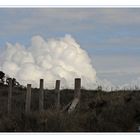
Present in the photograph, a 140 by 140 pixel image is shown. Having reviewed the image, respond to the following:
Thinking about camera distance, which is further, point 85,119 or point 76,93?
point 76,93

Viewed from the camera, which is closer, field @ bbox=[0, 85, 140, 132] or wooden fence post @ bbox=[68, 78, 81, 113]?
field @ bbox=[0, 85, 140, 132]

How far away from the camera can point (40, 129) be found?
12883 millimetres

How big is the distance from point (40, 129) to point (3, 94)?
628 inches

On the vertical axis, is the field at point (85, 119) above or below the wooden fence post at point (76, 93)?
below

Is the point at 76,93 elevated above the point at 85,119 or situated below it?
above

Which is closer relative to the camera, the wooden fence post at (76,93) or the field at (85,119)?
the field at (85,119)

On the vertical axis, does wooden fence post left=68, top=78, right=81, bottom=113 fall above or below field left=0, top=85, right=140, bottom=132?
above
